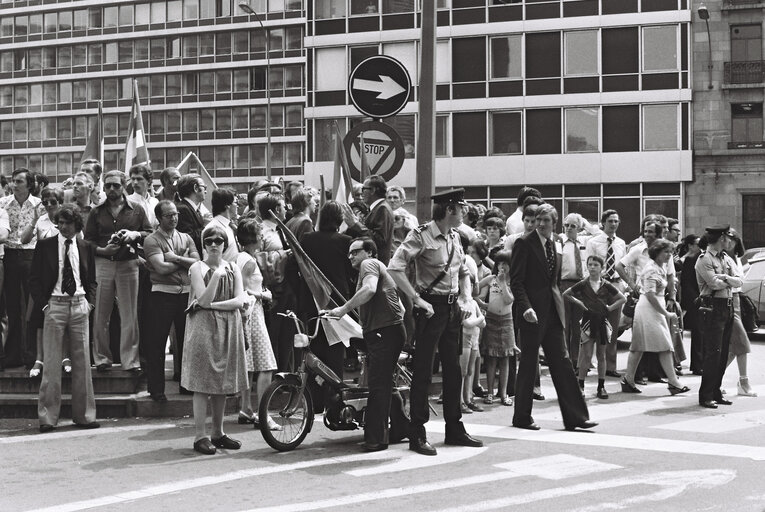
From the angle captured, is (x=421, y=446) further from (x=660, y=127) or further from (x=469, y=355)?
(x=660, y=127)

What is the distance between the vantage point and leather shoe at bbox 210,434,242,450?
357 inches

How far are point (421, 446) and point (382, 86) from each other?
4.45 meters

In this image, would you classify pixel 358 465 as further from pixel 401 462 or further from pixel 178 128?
pixel 178 128

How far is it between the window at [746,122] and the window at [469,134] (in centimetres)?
979

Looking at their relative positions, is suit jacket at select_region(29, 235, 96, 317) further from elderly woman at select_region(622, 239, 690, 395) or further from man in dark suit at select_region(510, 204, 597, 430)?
elderly woman at select_region(622, 239, 690, 395)

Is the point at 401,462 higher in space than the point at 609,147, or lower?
lower

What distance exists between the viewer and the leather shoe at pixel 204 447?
879cm


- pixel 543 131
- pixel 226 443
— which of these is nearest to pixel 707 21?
pixel 543 131

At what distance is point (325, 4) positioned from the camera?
47.6 m

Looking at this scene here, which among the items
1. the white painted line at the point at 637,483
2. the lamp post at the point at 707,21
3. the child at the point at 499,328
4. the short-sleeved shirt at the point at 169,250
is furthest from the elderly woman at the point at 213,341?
the lamp post at the point at 707,21

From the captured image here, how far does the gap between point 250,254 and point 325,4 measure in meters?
39.2

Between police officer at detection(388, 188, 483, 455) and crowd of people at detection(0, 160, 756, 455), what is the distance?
0.01 m

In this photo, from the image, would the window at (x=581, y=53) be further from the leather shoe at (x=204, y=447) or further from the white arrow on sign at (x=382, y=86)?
the leather shoe at (x=204, y=447)

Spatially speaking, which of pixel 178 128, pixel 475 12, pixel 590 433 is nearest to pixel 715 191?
pixel 475 12
